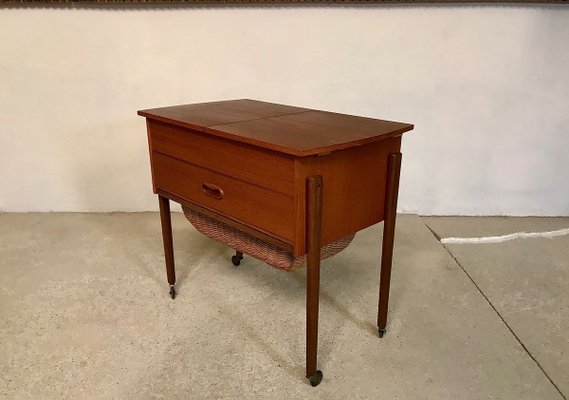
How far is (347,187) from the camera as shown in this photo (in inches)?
53.6

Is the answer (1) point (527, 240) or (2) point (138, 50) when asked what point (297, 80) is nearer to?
(2) point (138, 50)

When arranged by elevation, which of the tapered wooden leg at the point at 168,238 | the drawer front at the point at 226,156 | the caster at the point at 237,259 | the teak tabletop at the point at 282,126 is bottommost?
the caster at the point at 237,259

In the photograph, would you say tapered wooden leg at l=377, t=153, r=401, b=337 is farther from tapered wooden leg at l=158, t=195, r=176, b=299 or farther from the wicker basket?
tapered wooden leg at l=158, t=195, r=176, b=299

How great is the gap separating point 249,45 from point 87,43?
0.85 m

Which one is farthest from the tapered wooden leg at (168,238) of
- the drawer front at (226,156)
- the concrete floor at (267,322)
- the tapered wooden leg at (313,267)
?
the tapered wooden leg at (313,267)

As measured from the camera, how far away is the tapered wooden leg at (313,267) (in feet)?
4.06

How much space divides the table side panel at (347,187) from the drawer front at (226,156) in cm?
7

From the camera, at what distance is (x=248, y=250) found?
157 centimetres

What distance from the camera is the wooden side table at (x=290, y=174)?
1.26 m

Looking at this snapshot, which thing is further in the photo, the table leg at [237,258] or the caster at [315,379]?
the table leg at [237,258]

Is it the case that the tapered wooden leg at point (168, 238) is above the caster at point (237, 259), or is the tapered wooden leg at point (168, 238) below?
above

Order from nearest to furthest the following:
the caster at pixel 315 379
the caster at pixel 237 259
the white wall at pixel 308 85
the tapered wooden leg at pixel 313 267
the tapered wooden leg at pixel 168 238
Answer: the tapered wooden leg at pixel 313 267 < the caster at pixel 315 379 < the tapered wooden leg at pixel 168 238 < the caster at pixel 237 259 < the white wall at pixel 308 85

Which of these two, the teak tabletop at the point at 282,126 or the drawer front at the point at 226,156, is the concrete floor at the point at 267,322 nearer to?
the drawer front at the point at 226,156

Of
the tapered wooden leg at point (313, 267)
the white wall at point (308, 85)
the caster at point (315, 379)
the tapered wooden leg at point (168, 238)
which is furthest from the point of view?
the white wall at point (308, 85)
